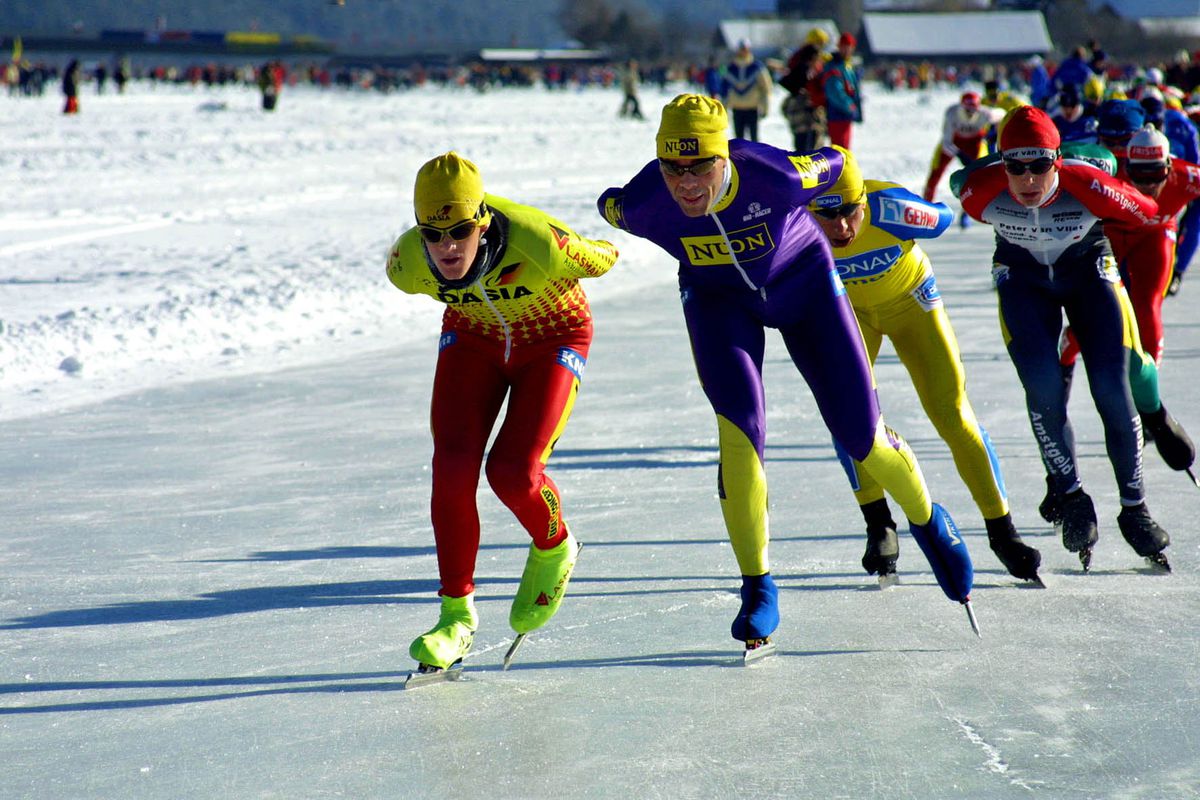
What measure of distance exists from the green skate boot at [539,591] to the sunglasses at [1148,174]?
2.76 m

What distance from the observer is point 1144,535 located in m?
4.28

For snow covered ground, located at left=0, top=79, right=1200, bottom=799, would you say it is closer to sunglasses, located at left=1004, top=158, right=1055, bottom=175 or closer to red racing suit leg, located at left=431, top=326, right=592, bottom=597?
red racing suit leg, located at left=431, top=326, right=592, bottom=597

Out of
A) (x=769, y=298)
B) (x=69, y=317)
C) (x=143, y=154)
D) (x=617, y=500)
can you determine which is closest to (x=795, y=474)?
(x=617, y=500)

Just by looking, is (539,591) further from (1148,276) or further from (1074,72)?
(1074,72)

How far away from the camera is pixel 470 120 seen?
27.7 metres

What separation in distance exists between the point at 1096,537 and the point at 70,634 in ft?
10.1

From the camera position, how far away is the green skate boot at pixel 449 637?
3439 mm

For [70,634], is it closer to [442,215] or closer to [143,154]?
[442,215]

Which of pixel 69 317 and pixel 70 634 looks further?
pixel 69 317

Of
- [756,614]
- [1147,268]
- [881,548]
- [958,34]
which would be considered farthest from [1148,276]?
[958,34]

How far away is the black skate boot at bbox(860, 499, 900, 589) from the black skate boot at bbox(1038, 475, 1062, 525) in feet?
2.07

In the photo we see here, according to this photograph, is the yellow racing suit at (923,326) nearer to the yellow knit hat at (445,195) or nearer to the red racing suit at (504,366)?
the red racing suit at (504,366)

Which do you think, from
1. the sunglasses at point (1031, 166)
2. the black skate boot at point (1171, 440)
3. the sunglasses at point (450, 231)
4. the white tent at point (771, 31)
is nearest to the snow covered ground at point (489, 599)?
the black skate boot at point (1171, 440)

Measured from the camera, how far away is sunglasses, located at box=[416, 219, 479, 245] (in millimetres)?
3361
